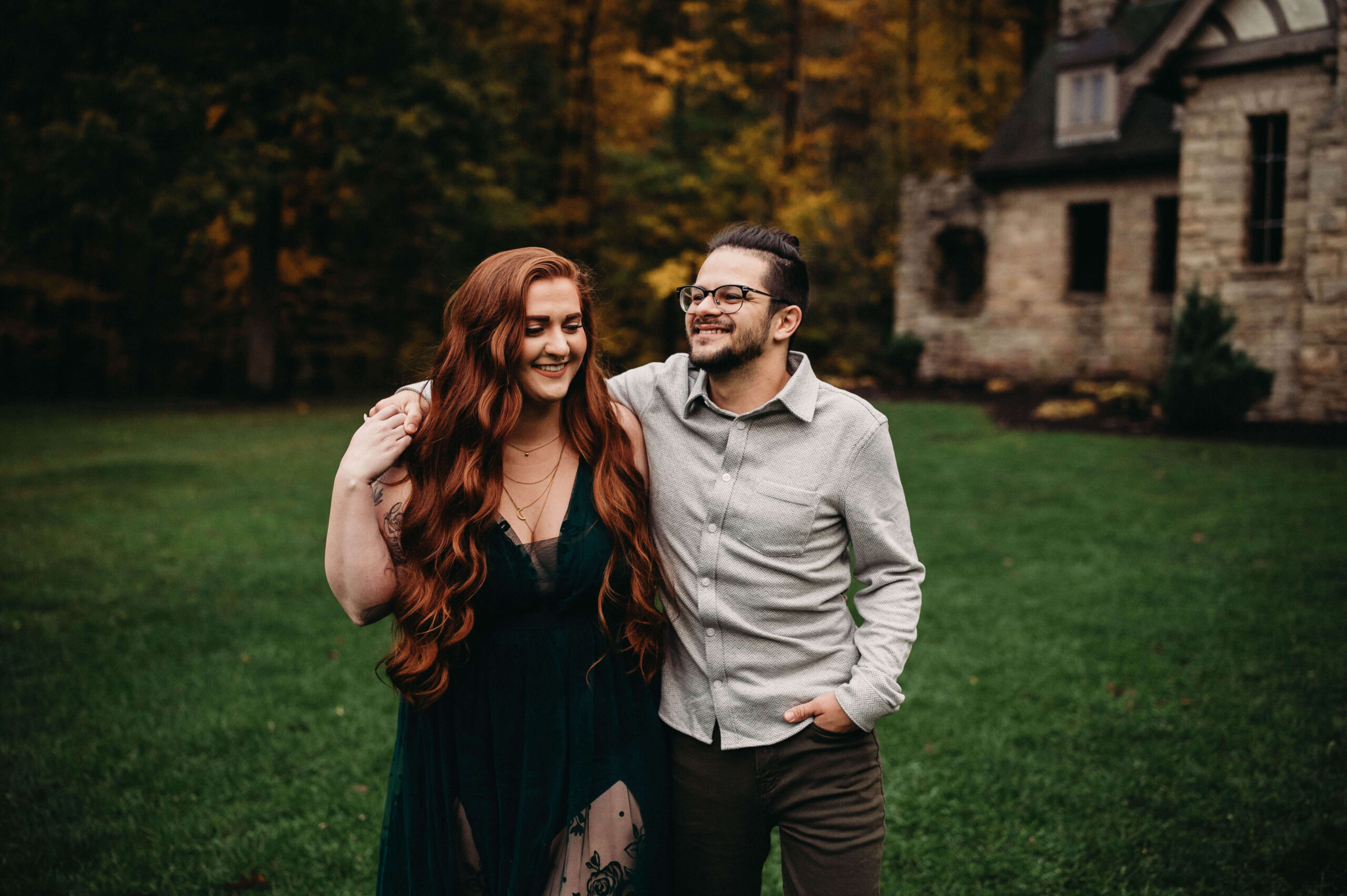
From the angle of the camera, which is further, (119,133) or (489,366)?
(119,133)

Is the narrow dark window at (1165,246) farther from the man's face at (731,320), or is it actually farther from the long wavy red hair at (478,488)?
the long wavy red hair at (478,488)

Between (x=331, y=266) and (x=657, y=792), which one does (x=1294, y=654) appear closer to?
(x=657, y=792)

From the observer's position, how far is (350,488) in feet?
7.34

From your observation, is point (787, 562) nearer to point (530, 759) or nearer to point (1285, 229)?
point (530, 759)

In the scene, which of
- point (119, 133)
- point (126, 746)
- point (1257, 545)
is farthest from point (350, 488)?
point (119, 133)

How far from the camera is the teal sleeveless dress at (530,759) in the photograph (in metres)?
2.41

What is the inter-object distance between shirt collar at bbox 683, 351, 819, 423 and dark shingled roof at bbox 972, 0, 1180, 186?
18.2 m

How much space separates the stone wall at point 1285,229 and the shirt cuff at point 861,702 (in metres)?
13.7

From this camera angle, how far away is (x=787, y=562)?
8.07 ft

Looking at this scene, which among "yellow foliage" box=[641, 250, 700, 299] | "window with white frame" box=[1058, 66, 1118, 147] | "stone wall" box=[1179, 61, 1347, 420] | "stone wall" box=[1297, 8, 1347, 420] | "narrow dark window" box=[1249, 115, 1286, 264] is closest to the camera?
"stone wall" box=[1297, 8, 1347, 420]

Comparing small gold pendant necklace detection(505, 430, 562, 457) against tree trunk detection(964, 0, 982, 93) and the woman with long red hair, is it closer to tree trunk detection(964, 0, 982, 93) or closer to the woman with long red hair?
the woman with long red hair

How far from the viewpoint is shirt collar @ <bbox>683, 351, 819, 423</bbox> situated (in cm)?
246

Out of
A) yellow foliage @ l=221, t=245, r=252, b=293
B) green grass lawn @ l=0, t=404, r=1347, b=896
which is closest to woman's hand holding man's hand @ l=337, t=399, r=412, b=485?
green grass lawn @ l=0, t=404, r=1347, b=896

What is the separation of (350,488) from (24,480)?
11.4 metres
